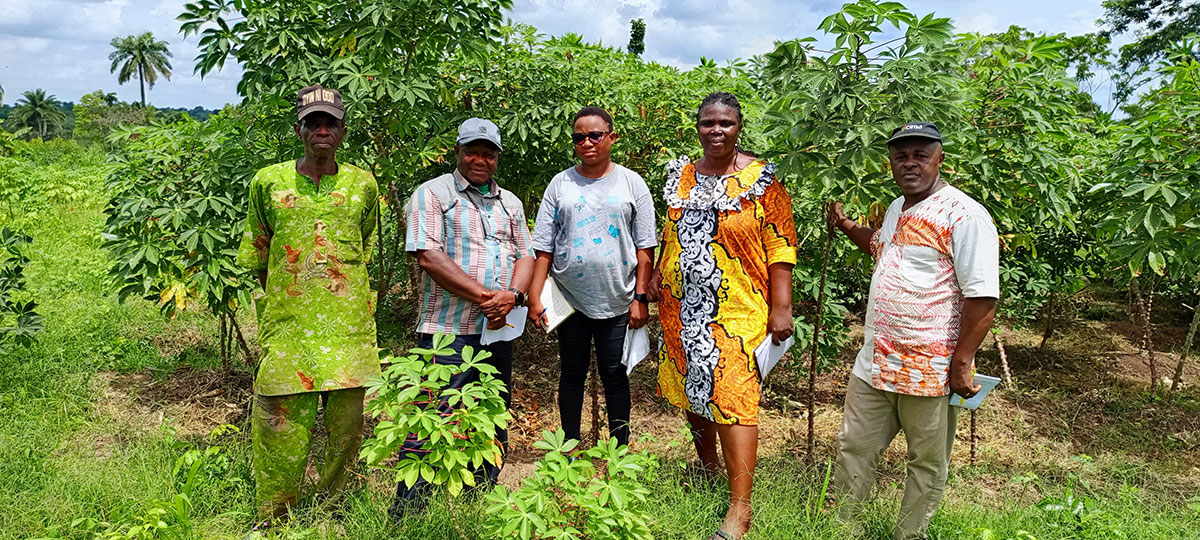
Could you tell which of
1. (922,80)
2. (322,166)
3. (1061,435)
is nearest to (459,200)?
Result: (322,166)

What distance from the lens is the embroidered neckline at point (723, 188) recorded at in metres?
2.48

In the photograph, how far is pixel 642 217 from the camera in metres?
2.74

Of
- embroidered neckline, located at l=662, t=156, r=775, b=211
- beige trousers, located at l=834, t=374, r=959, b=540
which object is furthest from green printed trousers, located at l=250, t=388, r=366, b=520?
beige trousers, located at l=834, t=374, r=959, b=540

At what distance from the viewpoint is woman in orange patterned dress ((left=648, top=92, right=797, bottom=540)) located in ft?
8.12

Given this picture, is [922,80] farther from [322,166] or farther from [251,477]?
[251,477]

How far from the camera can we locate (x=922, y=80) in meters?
2.38

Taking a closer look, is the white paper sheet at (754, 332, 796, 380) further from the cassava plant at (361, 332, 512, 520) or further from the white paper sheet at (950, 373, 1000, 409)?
the cassava plant at (361, 332, 512, 520)

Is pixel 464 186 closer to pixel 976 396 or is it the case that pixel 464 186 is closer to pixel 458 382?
pixel 458 382

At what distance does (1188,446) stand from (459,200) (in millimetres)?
4126

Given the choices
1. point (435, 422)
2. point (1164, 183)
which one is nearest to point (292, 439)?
point (435, 422)

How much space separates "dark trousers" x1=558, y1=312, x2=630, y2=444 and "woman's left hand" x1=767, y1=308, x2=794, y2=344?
58cm

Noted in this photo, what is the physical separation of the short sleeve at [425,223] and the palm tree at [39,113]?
5606 centimetres

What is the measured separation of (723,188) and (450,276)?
3.31 feet

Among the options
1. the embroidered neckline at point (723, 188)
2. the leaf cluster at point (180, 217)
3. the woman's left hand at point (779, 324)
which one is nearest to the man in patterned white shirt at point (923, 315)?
the woman's left hand at point (779, 324)
